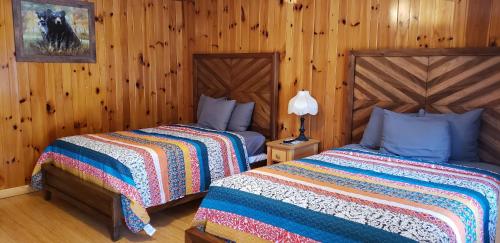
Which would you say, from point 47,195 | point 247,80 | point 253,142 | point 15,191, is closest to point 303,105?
point 253,142

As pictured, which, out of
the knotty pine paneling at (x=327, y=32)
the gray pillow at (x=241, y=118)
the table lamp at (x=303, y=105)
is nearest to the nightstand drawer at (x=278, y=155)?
the table lamp at (x=303, y=105)

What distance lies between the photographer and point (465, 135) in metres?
2.88

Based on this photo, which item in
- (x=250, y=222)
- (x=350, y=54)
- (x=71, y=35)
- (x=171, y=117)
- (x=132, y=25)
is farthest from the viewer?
(x=171, y=117)

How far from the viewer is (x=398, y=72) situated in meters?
3.31

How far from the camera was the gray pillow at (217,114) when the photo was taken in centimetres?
427

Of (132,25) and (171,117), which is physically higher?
(132,25)

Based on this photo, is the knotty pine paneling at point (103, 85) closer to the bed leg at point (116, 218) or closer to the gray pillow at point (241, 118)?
the gray pillow at point (241, 118)

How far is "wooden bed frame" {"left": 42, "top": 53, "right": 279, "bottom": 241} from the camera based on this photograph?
3.01 meters

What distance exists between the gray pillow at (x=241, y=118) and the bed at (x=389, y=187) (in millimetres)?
1283

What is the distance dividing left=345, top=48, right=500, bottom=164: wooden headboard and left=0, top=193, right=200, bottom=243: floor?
174cm

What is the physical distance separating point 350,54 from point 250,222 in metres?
2.13

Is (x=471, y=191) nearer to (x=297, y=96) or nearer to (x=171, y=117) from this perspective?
(x=297, y=96)

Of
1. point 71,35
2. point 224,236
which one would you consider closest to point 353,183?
point 224,236

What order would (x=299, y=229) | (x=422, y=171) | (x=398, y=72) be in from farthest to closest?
(x=398, y=72), (x=422, y=171), (x=299, y=229)
